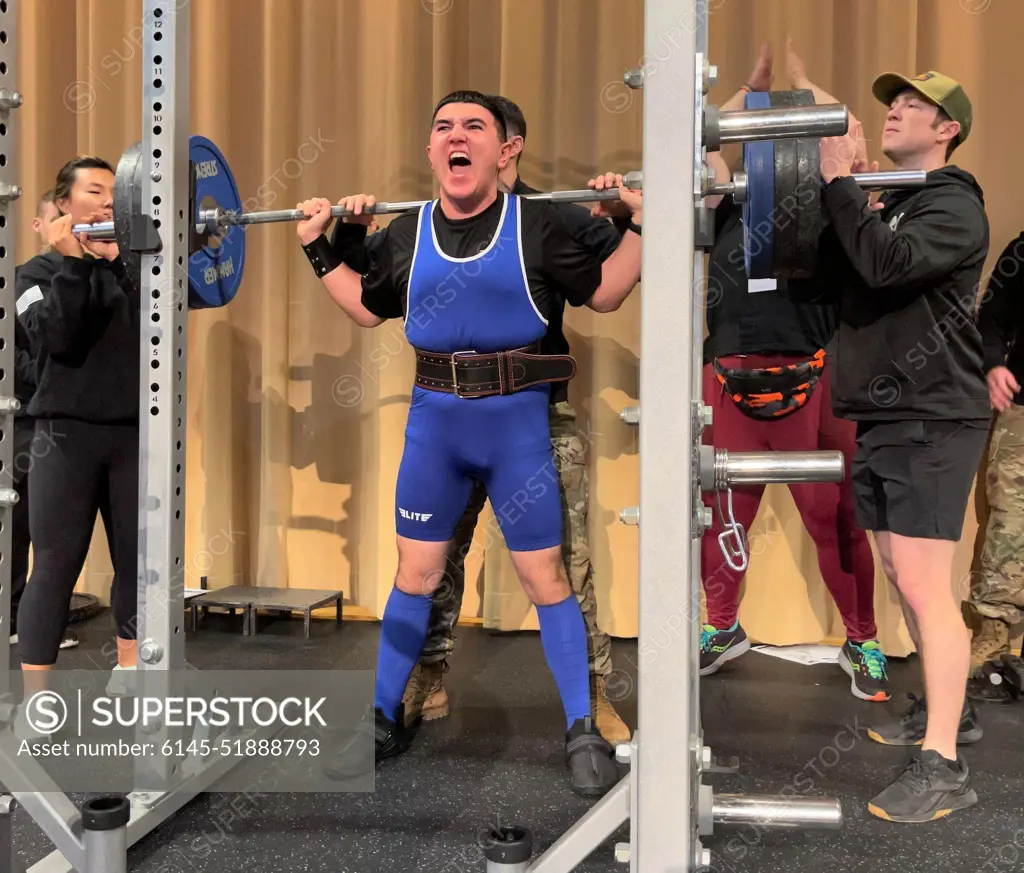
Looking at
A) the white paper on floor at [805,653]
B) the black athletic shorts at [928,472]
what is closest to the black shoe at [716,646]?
the white paper on floor at [805,653]

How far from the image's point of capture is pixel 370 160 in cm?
291

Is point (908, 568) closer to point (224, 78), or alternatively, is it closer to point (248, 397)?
point (248, 397)

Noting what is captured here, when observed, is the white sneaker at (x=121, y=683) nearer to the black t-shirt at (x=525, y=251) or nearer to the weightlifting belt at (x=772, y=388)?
the black t-shirt at (x=525, y=251)

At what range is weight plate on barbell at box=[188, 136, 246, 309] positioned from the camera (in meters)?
1.76

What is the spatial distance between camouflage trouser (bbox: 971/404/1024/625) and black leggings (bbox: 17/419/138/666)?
2.25m

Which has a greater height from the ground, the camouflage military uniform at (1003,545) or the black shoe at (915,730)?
the camouflage military uniform at (1003,545)

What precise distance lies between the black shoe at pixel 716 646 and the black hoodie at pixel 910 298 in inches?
36.7

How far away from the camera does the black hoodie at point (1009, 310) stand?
2330 millimetres

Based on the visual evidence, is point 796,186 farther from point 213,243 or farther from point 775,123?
point 213,243

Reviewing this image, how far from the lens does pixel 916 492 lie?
1654 mm

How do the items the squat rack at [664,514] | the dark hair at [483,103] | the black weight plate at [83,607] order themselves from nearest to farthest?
the squat rack at [664,514], the dark hair at [483,103], the black weight plate at [83,607]

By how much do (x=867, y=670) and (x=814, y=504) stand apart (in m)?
0.46

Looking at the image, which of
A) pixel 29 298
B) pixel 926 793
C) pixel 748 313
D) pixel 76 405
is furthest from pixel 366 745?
pixel 748 313

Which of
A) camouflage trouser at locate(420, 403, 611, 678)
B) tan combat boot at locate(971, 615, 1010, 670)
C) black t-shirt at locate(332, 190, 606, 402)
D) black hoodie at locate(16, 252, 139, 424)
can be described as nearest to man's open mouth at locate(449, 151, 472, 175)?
black t-shirt at locate(332, 190, 606, 402)
